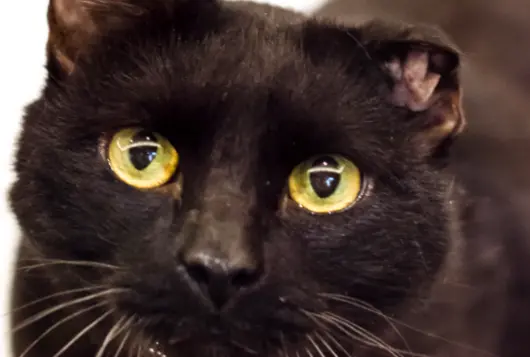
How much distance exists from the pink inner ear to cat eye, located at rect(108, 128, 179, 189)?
252 millimetres

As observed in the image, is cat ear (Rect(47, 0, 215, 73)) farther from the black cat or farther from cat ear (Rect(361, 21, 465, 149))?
cat ear (Rect(361, 21, 465, 149))

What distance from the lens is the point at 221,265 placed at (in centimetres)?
69

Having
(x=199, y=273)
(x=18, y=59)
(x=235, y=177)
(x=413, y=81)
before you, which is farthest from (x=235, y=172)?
(x=18, y=59)

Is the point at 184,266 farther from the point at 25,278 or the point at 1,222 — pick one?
the point at 1,222

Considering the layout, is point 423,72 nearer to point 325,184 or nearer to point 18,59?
point 325,184

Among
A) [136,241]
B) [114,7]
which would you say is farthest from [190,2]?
[136,241]

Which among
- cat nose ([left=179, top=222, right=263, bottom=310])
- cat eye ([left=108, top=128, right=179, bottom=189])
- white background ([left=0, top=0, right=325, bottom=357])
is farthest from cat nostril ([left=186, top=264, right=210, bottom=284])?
white background ([left=0, top=0, right=325, bottom=357])

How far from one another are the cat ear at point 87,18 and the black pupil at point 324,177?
214 millimetres

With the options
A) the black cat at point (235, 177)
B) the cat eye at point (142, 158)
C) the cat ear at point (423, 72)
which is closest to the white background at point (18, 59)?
the black cat at point (235, 177)

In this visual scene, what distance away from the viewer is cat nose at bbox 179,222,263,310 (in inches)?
27.2

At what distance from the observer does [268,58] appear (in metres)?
0.82

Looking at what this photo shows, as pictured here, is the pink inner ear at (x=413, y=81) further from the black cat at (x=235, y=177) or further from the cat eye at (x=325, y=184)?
the cat eye at (x=325, y=184)

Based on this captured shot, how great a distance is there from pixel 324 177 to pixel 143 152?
0.59ft

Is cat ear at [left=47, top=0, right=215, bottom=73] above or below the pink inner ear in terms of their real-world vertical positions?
below
